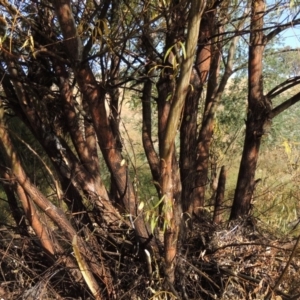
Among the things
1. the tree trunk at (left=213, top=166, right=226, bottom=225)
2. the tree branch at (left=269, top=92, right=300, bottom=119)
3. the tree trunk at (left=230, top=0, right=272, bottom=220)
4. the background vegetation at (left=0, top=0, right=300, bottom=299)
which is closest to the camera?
the background vegetation at (left=0, top=0, right=300, bottom=299)

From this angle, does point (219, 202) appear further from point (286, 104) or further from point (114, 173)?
point (114, 173)

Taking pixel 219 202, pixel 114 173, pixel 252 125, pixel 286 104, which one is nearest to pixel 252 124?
pixel 252 125

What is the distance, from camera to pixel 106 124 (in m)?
2.88

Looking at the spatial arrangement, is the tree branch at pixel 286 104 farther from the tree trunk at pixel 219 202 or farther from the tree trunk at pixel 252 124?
the tree trunk at pixel 219 202

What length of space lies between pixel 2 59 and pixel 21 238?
112cm

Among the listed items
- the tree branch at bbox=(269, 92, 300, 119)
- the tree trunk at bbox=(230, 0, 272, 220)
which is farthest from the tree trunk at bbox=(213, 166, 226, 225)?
the tree branch at bbox=(269, 92, 300, 119)

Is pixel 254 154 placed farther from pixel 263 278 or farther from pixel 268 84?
pixel 268 84

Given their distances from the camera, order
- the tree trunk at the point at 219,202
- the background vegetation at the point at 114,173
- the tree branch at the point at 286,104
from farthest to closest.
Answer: the tree trunk at the point at 219,202 → the tree branch at the point at 286,104 → the background vegetation at the point at 114,173

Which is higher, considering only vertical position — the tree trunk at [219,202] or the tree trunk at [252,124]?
the tree trunk at [252,124]

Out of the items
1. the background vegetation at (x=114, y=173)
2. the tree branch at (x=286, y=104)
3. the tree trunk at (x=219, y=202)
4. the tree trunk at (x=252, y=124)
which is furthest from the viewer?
the tree trunk at (x=219, y=202)

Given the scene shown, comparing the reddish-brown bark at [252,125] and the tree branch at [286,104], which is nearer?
the tree branch at [286,104]

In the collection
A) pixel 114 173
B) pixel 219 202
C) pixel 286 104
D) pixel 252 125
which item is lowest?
pixel 219 202

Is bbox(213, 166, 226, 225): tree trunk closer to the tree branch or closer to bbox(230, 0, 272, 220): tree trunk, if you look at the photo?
bbox(230, 0, 272, 220): tree trunk

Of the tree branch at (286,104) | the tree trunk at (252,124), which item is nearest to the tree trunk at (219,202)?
the tree trunk at (252,124)
